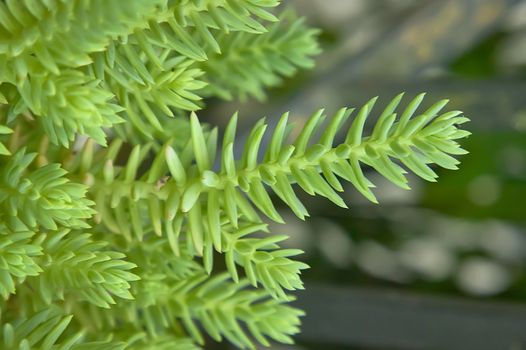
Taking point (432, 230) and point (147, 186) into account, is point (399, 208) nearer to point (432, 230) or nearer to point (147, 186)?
point (432, 230)

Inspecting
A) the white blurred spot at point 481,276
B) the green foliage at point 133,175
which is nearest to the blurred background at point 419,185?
the white blurred spot at point 481,276

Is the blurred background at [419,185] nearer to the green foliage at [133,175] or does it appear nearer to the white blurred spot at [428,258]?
the white blurred spot at [428,258]

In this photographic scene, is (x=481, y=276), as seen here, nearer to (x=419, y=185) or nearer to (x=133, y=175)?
(x=419, y=185)

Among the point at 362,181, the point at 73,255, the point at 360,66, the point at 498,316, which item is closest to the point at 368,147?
the point at 362,181

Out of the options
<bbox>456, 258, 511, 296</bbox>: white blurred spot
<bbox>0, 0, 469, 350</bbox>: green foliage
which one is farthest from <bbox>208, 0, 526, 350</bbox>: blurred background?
<bbox>0, 0, 469, 350</bbox>: green foliage

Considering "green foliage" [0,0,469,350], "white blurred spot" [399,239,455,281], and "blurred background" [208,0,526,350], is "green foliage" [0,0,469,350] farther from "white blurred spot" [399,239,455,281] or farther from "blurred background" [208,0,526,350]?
"white blurred spot" [399,239,455,281]

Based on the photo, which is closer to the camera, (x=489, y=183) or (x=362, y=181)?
(x=362, y=181)
